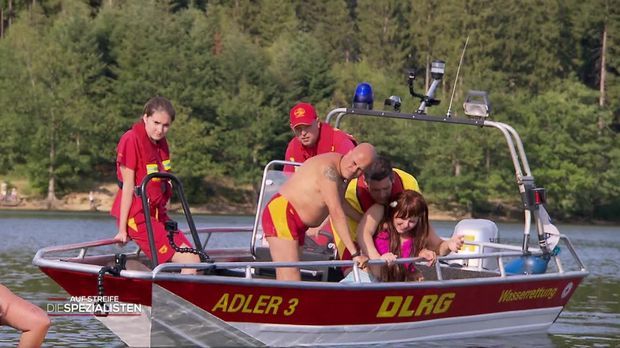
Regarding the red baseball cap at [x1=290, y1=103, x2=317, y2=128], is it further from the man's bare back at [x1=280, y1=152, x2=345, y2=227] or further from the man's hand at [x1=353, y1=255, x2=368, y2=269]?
the man's hand at [x1=353, y1=255, x2=368, y2=269]

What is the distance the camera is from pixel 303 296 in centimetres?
1076

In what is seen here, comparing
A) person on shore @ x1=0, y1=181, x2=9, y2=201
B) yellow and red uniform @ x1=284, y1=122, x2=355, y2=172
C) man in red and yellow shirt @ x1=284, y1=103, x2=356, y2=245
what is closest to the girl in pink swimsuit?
man in red and yellow shirt @ x1=284, y1=103, x2=356, y2=245

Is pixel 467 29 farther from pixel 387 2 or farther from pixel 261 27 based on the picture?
pixel 261 27

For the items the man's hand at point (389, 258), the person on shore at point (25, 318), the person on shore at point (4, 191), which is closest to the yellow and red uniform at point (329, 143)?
the man's hand at point (389, 258)

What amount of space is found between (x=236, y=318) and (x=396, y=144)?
5470cm

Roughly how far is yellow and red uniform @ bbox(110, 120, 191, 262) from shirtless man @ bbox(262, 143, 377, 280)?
946 mm

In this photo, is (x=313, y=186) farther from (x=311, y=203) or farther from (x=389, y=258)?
(x=389, y=258)

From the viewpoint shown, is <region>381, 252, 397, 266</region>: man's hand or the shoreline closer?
<region>381, 252, 397, 266</region>: man's hand

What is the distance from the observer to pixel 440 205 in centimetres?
6512

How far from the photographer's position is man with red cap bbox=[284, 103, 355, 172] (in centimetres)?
1199

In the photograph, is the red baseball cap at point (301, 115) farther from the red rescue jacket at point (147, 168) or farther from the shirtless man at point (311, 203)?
the red rescue jacket at point (147, 168)

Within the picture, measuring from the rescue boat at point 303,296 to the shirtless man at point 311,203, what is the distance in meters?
0.29

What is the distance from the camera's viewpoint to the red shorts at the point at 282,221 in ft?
36.1

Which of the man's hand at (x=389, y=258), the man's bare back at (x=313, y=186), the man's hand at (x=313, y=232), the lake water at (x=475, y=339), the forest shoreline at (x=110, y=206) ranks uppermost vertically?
the man's bare back at (x=313, y=186)
